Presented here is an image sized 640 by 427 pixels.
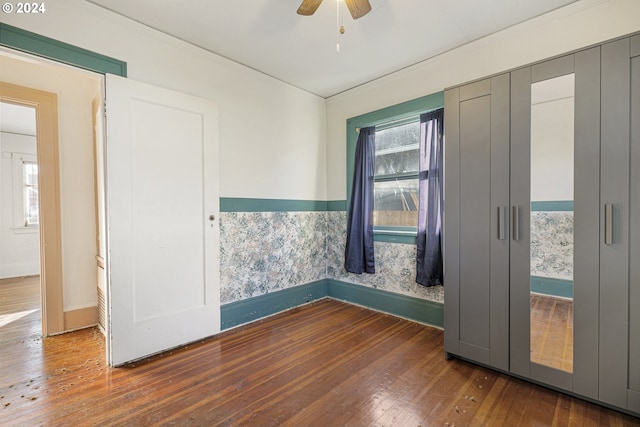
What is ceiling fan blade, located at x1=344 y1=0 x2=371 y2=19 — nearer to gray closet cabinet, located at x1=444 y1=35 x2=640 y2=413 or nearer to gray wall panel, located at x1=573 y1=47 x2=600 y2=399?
gray closet cabinet, located at x1=444 y1=35 x2=640 y2=413

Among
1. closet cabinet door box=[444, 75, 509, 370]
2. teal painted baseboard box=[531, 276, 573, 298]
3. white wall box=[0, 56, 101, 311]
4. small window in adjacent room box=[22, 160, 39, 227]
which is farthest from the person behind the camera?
small window in adjacent room box=[22, 160, 39, 227]

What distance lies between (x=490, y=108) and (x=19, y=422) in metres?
3.57

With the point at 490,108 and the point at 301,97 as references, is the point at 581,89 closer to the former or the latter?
the point at 490,108

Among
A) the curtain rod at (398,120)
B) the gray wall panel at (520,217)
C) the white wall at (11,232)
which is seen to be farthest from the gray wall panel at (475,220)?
the white wall at (11,232)

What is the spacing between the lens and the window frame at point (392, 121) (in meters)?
2.97

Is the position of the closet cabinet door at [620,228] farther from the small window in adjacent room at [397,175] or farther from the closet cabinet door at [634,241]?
the small window in adjacent room at [397,175]

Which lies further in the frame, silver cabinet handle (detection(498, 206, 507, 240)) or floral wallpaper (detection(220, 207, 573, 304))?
floral wallpaper (detection(220, 207, 573, 304))

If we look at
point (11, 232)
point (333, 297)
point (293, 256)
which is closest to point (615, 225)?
point (293, 256)

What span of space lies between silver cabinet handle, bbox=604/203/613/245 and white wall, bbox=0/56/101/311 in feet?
14.0

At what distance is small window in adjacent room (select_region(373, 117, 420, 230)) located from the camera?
322 centimetres

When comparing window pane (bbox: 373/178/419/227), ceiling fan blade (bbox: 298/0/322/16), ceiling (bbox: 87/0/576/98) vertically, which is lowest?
window pane (bbox: 373/178/419/227)

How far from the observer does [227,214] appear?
9.58 ft

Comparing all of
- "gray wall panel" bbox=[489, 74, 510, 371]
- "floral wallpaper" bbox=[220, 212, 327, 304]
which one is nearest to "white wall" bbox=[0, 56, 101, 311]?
"floral wallpaper" bbox=[220, 212, 327, 304]

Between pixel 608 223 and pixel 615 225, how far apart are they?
0.11 feet
